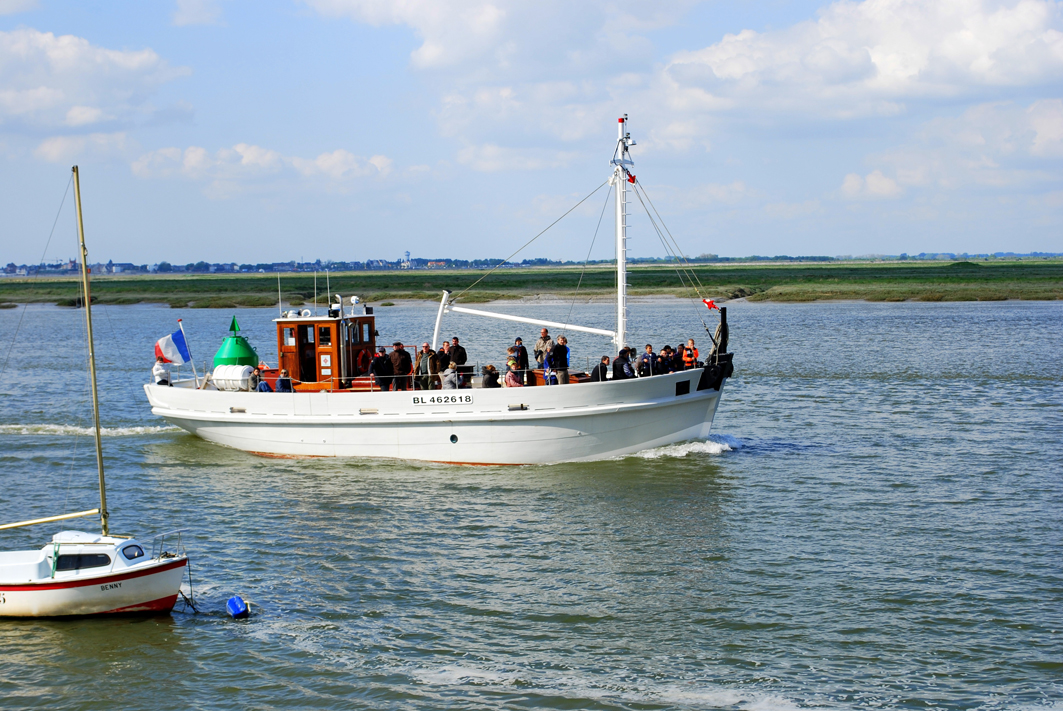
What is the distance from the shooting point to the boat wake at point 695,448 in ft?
64.5

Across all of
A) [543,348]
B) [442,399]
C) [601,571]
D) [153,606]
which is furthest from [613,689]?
[543,348]

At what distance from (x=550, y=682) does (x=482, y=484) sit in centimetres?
830

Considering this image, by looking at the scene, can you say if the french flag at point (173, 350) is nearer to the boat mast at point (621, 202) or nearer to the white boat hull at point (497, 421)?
the white boat hull at point (497, 421)

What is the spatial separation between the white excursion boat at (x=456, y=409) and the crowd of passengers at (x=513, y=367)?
12.2 inches

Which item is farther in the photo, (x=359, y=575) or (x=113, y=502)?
(x=113, y=502)

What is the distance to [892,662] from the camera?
1032cm

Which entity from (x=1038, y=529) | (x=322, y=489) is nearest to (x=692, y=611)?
(x=1038, y=529)

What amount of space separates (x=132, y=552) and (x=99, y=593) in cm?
61

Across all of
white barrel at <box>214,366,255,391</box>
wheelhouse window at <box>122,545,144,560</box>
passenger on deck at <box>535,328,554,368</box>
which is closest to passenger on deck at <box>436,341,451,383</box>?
passenger on deck at <box>535,328,554,368</box>

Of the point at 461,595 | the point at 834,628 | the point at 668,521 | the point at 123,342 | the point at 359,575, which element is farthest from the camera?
the point at 123,342

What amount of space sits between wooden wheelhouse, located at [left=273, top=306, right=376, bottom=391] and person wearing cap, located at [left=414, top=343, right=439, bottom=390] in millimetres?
1990

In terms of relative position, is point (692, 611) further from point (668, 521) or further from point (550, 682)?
point (668, 521)

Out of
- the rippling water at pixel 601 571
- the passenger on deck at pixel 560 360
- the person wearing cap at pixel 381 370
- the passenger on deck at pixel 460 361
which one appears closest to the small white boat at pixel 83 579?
the rippling water at pixel 601 571

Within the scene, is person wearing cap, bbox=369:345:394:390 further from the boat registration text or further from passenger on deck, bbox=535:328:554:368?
passenger on deck, bbox=535:328:554:368
